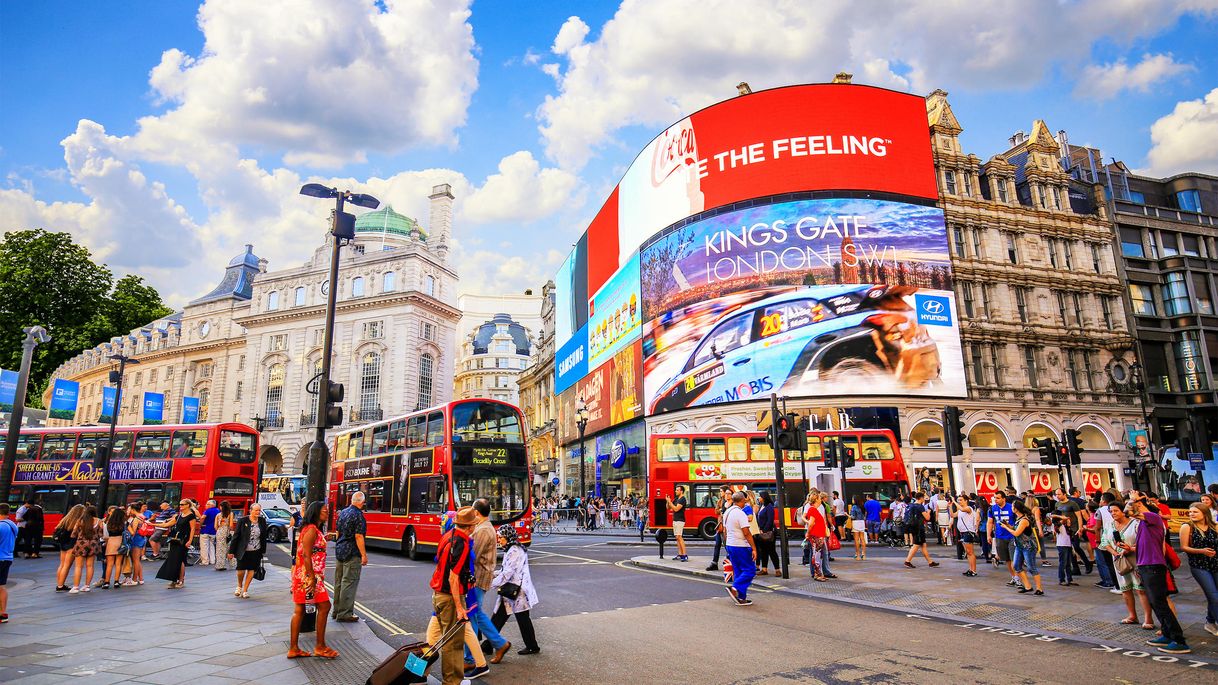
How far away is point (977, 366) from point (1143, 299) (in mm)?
13125

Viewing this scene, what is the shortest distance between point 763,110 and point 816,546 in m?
29.8

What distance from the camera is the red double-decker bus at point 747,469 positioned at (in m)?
23.5

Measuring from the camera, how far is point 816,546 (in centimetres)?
1325

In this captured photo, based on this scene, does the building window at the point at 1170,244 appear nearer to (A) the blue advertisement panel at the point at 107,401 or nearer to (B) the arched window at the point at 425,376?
(B) the arched window at the point at 425,376

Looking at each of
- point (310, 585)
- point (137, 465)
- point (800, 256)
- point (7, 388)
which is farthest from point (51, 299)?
point (310, 585)

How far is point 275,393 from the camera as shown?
59.8 meters

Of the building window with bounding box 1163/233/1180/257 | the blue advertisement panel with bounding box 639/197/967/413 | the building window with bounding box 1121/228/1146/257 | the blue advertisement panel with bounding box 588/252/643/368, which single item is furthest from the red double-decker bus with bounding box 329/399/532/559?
the building window with bounding box 1163/233/1180/257

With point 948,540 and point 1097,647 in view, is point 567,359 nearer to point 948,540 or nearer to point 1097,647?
point 948,540

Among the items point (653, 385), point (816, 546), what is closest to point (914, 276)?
point (653, 385)

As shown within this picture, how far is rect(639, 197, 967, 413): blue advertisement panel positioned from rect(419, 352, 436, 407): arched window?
27.8 meters

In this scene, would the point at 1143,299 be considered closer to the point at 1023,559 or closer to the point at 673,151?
the point at 673,151

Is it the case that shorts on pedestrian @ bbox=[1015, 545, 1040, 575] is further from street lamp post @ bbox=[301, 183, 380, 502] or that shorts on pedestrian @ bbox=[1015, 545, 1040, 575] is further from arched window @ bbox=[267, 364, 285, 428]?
arched window @ bbox=[267, 364, 285, 428]

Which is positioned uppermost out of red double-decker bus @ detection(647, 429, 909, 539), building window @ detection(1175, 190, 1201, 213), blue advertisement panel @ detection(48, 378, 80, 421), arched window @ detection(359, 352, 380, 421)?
building window @ detection(1175, 190, 1201, 213)

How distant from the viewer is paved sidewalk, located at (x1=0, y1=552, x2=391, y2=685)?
20.2 ft
